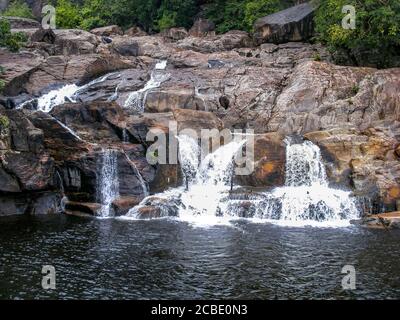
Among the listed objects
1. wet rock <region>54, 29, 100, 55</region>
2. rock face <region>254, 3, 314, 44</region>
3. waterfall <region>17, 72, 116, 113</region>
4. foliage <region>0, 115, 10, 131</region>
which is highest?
rock face <region>254, 3, 314, 44</region>

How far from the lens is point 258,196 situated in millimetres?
27984

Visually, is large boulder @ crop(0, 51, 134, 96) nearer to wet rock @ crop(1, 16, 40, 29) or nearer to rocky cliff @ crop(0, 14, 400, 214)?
rocky cliff @ crop(0, 14, 400, 214)

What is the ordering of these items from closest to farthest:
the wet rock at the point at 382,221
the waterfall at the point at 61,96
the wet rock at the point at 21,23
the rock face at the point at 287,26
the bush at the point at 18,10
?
the wet rock at the point at 382,221
the waterfall at the point at 61,96
the rock face at the point at 287,26
the wet rock at the point at 21,23
the bush at the point at 18,10

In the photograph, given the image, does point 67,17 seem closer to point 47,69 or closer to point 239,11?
point 239,11

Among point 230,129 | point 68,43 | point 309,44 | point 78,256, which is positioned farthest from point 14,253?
point 309,44

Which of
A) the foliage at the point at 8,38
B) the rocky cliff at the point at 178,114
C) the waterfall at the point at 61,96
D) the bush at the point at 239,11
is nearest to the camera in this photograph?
the rocky cliff at the point at 178,114

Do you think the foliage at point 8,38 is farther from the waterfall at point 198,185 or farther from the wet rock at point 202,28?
the wet rock at point 202,28

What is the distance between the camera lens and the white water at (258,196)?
27.0m

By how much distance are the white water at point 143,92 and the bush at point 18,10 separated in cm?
3161

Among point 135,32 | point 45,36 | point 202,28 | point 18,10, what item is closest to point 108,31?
point 135,32

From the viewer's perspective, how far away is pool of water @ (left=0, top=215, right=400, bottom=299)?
661 inches

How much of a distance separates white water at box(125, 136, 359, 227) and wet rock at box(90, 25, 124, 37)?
89.7ft

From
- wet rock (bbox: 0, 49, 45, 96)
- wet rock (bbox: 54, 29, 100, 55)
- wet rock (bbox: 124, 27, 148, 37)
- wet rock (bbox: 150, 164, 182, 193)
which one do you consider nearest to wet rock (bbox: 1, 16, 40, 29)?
wet rock (bbox: 54, 29, 100, 55)

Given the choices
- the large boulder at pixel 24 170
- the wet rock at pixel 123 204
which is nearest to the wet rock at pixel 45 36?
the large boulder at pixel 24 170
